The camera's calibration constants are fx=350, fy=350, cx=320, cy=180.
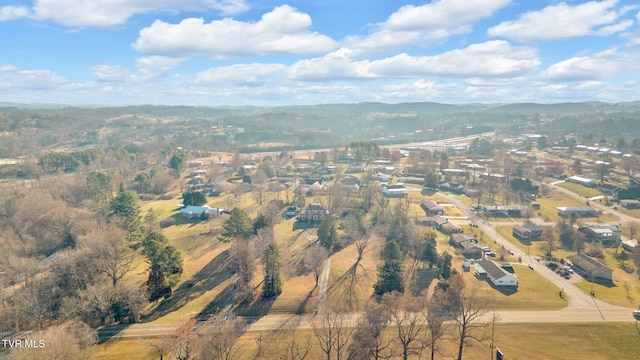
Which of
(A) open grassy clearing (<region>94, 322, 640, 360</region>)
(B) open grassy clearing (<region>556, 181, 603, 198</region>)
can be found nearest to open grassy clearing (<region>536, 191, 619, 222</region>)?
(B) open grassy clearing (<region>556, 181, 603, 198</region>)

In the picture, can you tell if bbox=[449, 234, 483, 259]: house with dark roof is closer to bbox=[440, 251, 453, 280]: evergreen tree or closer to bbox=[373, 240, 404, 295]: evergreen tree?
bbox=[440, 251, 453, 280]: evergreen tree

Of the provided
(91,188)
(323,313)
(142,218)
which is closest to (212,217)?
(142,218)

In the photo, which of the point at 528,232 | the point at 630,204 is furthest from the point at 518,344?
the point at 630,204

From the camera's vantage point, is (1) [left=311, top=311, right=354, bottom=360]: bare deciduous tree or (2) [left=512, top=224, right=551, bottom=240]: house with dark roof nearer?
(1) [left=311, top=311, right=354, bottom=360]: bare deciduous tree

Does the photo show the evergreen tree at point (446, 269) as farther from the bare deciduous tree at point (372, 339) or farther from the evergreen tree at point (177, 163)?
the evergreen tree at point (177, 163)

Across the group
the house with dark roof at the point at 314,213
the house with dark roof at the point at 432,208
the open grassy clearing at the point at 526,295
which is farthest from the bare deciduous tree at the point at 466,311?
the house with dark roof at the point at 314,213
